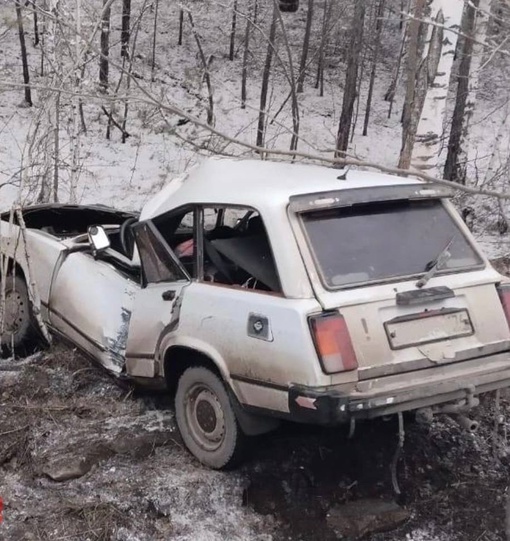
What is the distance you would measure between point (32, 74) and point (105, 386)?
17479 millimetres

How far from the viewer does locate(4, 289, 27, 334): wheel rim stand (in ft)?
18.9

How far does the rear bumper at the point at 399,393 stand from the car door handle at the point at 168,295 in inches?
45.1

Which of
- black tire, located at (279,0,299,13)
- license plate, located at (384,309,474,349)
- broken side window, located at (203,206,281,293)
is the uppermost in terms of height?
black tire, located at (279,0,299,13)

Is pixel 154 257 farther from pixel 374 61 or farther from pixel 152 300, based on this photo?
pixel 374 61

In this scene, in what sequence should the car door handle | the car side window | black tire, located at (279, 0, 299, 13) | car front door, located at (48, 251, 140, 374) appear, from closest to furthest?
the car door handle → the car side window → car front door, located at (48, 251, 140, 374) → black tire, located at (279, 0, 299, 13)

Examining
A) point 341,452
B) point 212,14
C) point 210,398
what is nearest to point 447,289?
point 341,452

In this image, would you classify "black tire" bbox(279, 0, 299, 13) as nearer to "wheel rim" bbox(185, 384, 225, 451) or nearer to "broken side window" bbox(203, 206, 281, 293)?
"broken side window" bbox(203, 206, 281, 293)

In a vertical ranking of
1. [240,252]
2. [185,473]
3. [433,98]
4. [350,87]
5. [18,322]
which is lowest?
[18,322]

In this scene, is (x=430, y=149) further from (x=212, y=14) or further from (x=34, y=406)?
(x=212, y=14)

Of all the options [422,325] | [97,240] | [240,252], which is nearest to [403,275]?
[422,325]

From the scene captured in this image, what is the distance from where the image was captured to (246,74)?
75.3 ft

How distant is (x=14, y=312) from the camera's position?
19.0 ft

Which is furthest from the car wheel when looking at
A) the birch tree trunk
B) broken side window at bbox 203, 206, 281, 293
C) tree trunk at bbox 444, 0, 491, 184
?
tree trunk at bbox 444, 0, 491, 184

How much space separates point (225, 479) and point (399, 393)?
1.20 m
